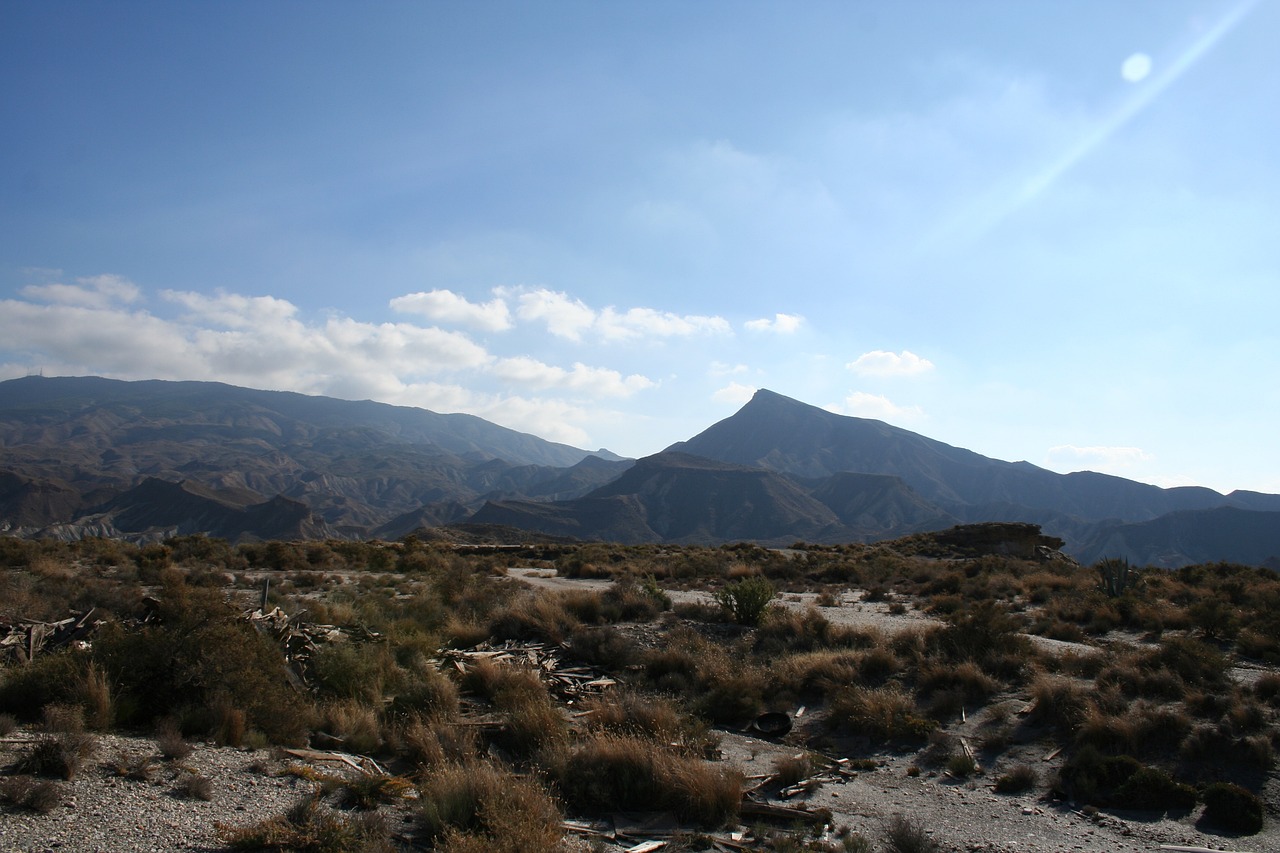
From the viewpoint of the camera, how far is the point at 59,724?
782 cm

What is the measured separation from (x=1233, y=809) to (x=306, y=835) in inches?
393

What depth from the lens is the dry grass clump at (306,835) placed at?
20.1ft

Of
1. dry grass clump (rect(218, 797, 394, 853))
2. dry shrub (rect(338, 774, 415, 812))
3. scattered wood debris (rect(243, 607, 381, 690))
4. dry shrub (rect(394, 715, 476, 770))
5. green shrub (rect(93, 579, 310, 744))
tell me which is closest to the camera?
dry grass clump (rect(218, 797, 394, 853))

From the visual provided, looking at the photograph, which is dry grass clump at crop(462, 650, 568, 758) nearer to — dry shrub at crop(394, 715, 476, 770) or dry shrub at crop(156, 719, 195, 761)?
dry shrub at crop(394, 715, 476, 770)

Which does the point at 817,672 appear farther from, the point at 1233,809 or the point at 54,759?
the point at 54,759

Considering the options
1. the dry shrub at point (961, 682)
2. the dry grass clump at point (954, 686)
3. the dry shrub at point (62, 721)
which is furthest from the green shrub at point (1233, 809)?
the dry shrub at point (62, 721)

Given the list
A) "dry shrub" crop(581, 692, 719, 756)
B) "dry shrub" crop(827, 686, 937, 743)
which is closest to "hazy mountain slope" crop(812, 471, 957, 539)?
"dry shrub" crop(827, 686, 937, 743)

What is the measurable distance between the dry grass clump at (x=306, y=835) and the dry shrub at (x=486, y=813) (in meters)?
0.56

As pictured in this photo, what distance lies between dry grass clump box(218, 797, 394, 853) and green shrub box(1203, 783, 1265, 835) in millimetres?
9102

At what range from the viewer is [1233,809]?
26.3 ft

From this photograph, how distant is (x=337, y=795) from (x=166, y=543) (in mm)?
33657

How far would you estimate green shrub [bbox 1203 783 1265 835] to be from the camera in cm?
787

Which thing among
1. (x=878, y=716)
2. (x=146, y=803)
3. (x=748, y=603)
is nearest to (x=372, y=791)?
(x=146, y=803)

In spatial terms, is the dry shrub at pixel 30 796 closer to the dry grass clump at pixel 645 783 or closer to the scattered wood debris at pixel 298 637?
the scattered wood debris at pixel 298 637
